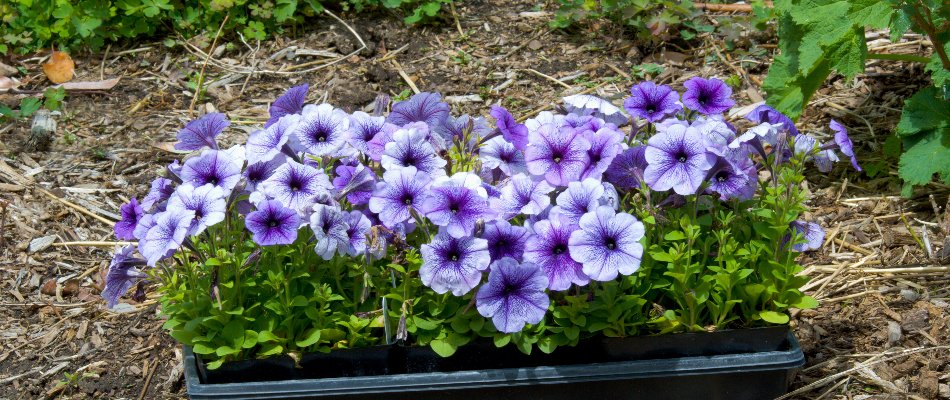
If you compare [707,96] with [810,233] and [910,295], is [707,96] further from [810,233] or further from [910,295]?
[910,295]

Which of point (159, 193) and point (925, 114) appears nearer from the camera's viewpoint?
point (159, 193)

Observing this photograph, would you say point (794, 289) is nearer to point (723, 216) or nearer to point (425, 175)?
point (723, 216)

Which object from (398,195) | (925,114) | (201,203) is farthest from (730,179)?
(925,114)

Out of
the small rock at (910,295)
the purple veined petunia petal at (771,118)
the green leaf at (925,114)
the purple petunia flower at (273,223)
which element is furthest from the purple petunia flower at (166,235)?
the green leaf at (925,114)

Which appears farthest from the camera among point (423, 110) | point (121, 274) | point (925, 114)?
point (925, 114)

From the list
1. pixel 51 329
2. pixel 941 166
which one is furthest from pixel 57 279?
pixel 941 166

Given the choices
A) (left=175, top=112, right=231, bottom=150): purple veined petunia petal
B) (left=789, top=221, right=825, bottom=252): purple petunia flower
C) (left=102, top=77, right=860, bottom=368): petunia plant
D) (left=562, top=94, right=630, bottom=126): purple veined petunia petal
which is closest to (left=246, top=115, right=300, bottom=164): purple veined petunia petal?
(left=102, top=77, right=860, bottom=368): petunia plant

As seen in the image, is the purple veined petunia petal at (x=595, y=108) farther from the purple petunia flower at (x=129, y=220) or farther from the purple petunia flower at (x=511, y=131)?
the purple petunia flower at (x=129, y=220)
